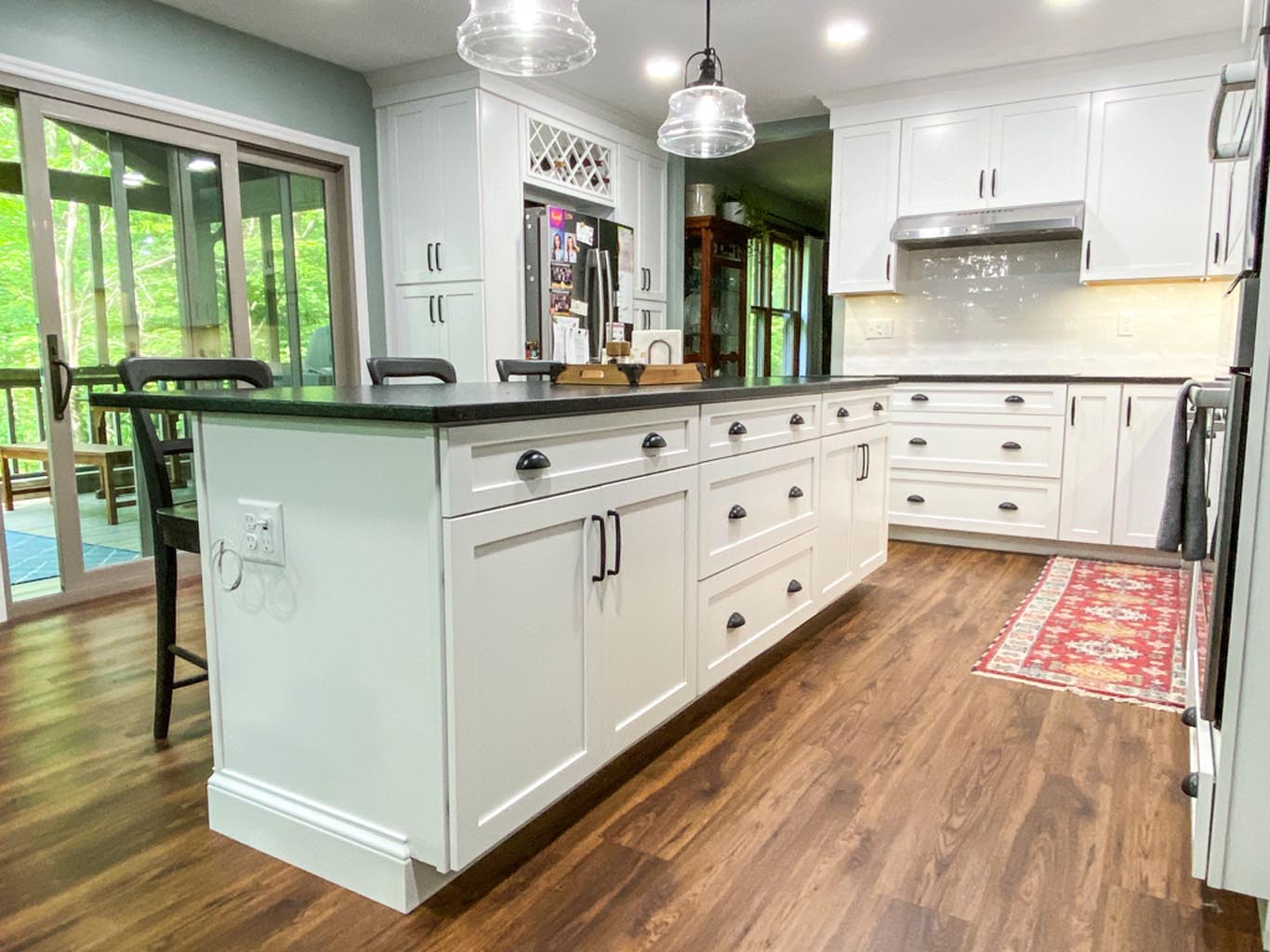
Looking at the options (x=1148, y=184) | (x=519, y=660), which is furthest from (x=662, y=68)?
(x=519, y=660)

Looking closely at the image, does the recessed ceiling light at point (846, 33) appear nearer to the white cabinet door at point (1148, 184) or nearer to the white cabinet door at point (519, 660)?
the white cabinet door at point (1148, 184)

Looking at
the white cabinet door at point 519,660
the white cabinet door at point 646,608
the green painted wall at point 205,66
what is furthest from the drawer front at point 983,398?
the white cabinet door at point 519,660

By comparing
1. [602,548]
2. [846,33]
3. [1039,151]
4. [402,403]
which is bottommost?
[602,548]

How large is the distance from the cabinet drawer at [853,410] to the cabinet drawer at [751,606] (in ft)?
1.31

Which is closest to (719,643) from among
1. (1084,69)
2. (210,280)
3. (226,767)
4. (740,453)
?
(740,453)

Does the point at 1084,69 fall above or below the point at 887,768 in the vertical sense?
above

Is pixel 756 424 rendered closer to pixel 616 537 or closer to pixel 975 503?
pixel 616 537

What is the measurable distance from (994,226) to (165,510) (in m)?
3.90

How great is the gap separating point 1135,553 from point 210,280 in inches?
182

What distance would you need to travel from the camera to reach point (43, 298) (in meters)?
3.12

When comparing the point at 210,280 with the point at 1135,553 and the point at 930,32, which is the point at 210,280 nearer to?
the point at 930,32

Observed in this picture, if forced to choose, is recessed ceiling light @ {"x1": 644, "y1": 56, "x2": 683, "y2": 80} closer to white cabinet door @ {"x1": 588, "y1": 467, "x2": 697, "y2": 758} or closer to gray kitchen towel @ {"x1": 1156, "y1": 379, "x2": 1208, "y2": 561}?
white cabinet door @ {"x1": 588, "y1": 467, "x2": 697, "y2": 758}

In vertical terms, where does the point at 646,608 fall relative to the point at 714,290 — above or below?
below

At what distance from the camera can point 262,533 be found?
1.50 metres
